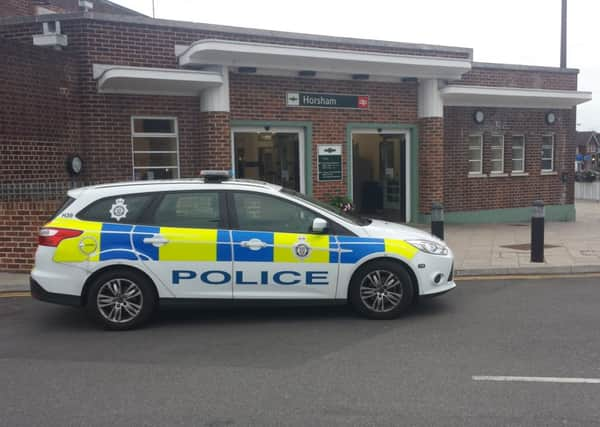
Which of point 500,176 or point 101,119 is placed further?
point 500,176

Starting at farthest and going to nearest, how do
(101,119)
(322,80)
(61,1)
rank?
(61,1)
(322,80)
(101,119)

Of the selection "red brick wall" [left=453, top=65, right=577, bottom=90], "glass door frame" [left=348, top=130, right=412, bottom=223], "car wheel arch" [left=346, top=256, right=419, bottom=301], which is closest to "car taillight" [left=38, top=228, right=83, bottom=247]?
"car wheel arch" [left=346, top=256, right=419, bottom=301]

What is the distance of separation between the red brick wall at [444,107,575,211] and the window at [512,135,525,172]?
0.10 meters

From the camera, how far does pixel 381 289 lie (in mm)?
6648

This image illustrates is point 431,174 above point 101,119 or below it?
below

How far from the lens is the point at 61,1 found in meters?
20.7

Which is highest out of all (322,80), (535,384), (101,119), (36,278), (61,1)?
(61,1)

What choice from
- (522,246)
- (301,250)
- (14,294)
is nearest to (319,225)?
(301,250)

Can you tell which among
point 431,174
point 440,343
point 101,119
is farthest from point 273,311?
point 431,174

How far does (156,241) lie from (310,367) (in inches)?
86.9

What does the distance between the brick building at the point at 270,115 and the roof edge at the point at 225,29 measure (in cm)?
3

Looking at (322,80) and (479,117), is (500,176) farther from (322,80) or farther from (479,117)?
(322,80)

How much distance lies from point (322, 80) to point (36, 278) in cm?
864

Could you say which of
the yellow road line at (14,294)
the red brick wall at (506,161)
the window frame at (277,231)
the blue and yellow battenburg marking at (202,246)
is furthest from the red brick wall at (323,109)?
the blue and yellow battenburg marking at (202,246)
